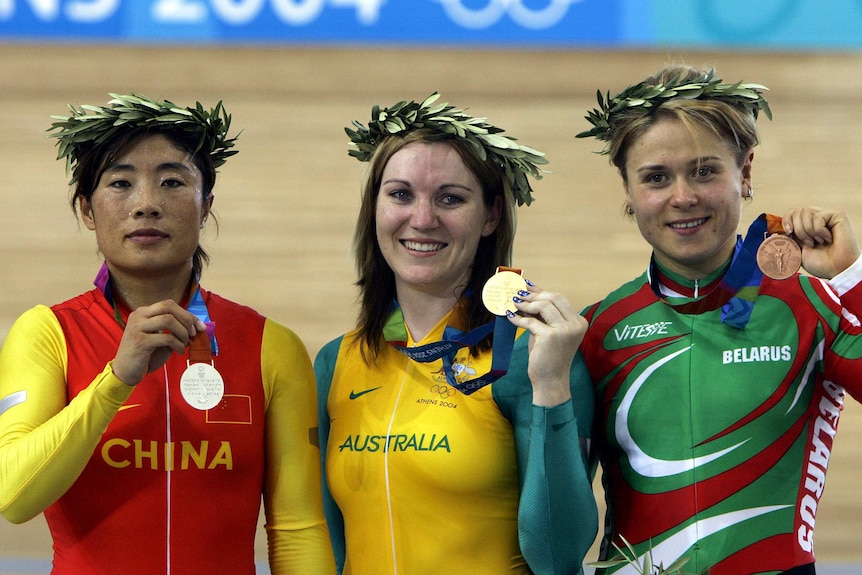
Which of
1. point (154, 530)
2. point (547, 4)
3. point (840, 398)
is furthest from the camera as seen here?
point (547, 4)

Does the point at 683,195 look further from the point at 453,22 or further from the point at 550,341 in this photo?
the point at 453,22

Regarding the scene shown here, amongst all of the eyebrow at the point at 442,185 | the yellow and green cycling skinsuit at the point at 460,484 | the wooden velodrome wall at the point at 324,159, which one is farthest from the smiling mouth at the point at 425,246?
the wooden velodrome wall at the point at 324,159

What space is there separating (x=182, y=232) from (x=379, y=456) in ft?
1.86

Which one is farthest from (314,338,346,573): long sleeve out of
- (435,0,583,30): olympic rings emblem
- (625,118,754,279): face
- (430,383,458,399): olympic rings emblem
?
(435,0,583,30): olympic rings emblem

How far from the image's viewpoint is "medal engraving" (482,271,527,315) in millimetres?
1843

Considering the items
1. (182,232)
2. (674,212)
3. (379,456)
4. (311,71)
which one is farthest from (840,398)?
(311,71)

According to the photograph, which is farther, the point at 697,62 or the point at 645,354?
the point at 697,62

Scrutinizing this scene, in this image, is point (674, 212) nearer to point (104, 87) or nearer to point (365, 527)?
point (365, 527)

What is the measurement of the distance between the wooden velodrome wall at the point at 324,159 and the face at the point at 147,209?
2402mm

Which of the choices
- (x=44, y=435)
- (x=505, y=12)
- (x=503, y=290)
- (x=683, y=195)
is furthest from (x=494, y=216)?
(x=505, y=12)

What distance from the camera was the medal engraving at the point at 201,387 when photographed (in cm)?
189

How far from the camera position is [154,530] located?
1.85 m

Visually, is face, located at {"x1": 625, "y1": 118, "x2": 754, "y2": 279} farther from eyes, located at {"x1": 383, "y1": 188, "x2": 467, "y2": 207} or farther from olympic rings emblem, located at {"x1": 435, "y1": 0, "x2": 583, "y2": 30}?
olympic rings emblem, located at {"x1": 435, "y1": 0, "x2": 583, "y2": 30}

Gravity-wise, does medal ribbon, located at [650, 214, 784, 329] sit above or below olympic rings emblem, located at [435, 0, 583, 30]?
below
